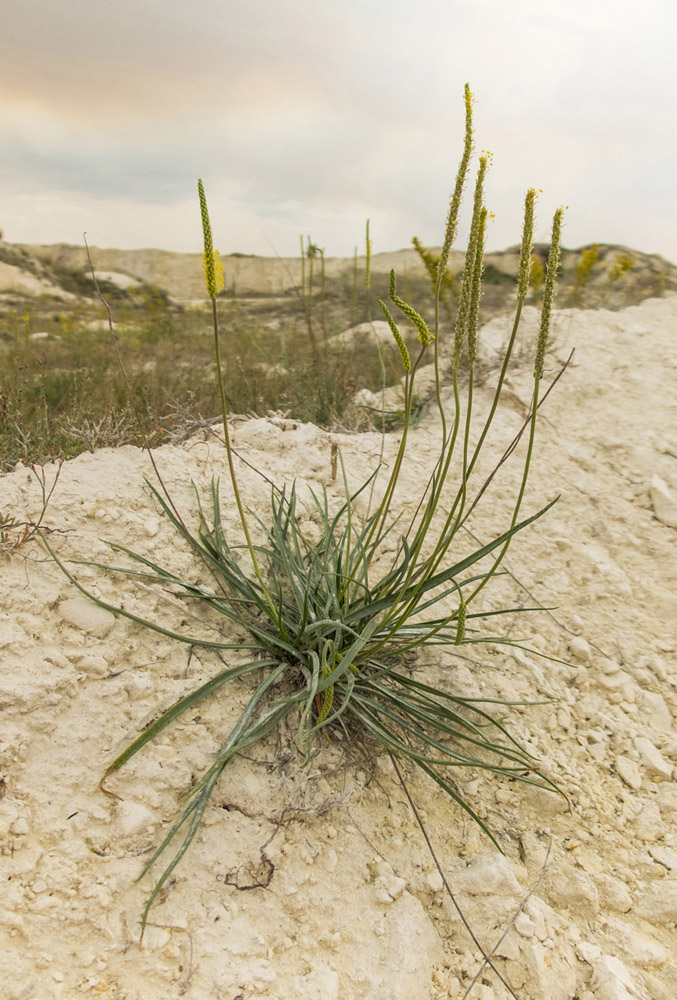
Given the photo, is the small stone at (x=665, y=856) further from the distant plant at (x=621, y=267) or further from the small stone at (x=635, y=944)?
the distant plant at (x=621, y=267)

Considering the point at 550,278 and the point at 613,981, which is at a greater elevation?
the point at 550,278

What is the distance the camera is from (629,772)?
1914 millimetres

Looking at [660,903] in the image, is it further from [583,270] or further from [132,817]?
[583,270]

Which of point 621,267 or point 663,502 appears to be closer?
point 663,502

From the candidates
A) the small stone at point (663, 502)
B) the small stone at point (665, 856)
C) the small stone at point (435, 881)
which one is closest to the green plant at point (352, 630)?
the small stone at point (435, 881)

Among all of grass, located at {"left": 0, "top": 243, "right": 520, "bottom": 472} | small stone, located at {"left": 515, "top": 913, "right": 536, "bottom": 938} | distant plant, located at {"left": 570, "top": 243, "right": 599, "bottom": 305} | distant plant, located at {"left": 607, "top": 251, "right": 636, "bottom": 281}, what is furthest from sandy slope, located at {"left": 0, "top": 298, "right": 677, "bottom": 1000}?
distant plant, located at {"left": 607, "top": 251, "right": 636, "bottom": 281}

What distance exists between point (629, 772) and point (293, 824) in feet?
3.52

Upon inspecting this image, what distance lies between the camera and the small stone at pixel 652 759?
193 cm

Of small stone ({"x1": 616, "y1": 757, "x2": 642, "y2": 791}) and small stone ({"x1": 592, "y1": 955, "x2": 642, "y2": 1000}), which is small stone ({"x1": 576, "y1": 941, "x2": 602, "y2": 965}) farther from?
small stone ({"x1": 616, "y1": 757, "x2": 642, "y2": 791})

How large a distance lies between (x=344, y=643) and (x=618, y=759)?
0.95 meters

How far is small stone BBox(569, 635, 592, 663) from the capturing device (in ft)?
7.43

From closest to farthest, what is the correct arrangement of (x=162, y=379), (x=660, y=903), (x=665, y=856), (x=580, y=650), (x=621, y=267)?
(x=660, y=903) → (x=665, y=856) → (x=580, y=650) → (x=162, y=379) → (x=621, y=267)

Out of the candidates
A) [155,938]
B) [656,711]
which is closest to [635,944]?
[656,711]

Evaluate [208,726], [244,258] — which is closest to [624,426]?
[208,726]
